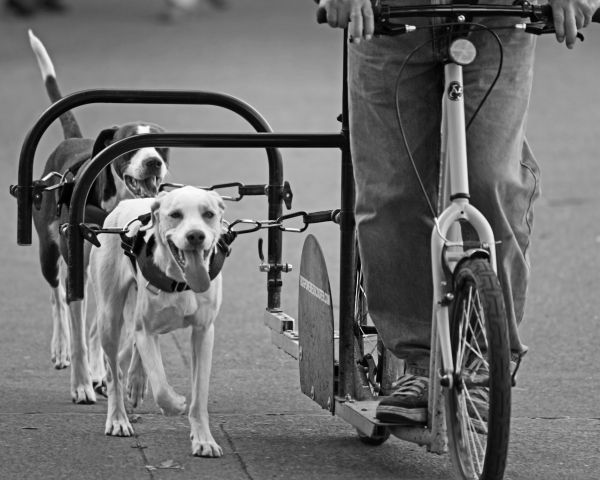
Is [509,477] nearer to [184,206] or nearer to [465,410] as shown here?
[465,410]

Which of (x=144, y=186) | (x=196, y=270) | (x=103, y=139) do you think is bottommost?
(x=196, y=270)

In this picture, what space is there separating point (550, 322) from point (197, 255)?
3.28 meters

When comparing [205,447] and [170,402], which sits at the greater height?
[170,402]

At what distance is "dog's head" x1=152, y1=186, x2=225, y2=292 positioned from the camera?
477 cm

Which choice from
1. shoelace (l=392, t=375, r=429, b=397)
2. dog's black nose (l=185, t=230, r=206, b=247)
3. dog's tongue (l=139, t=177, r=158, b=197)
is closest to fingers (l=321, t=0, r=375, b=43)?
dog's black nose (l=185, t=230, r=206, b=247)

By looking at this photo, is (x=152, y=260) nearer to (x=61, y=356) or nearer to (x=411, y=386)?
(x=411, y=386)

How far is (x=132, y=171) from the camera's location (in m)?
6.14

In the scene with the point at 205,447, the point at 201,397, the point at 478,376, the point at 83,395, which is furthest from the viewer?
the point at 83,395

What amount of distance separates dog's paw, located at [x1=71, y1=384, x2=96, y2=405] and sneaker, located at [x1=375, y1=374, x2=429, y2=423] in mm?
1716

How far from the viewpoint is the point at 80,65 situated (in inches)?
755

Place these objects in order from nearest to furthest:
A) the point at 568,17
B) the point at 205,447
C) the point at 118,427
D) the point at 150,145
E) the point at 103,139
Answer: the point at 568,17 → the point at 150,145 → the point at 205,447 → the point at 118,427 → the point at 103,139

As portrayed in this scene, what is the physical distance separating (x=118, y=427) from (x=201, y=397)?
1.28 feet

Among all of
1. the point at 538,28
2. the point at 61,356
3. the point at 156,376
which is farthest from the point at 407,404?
the point at 61,356

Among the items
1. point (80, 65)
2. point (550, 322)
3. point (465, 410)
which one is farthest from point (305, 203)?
point (80, 65)
